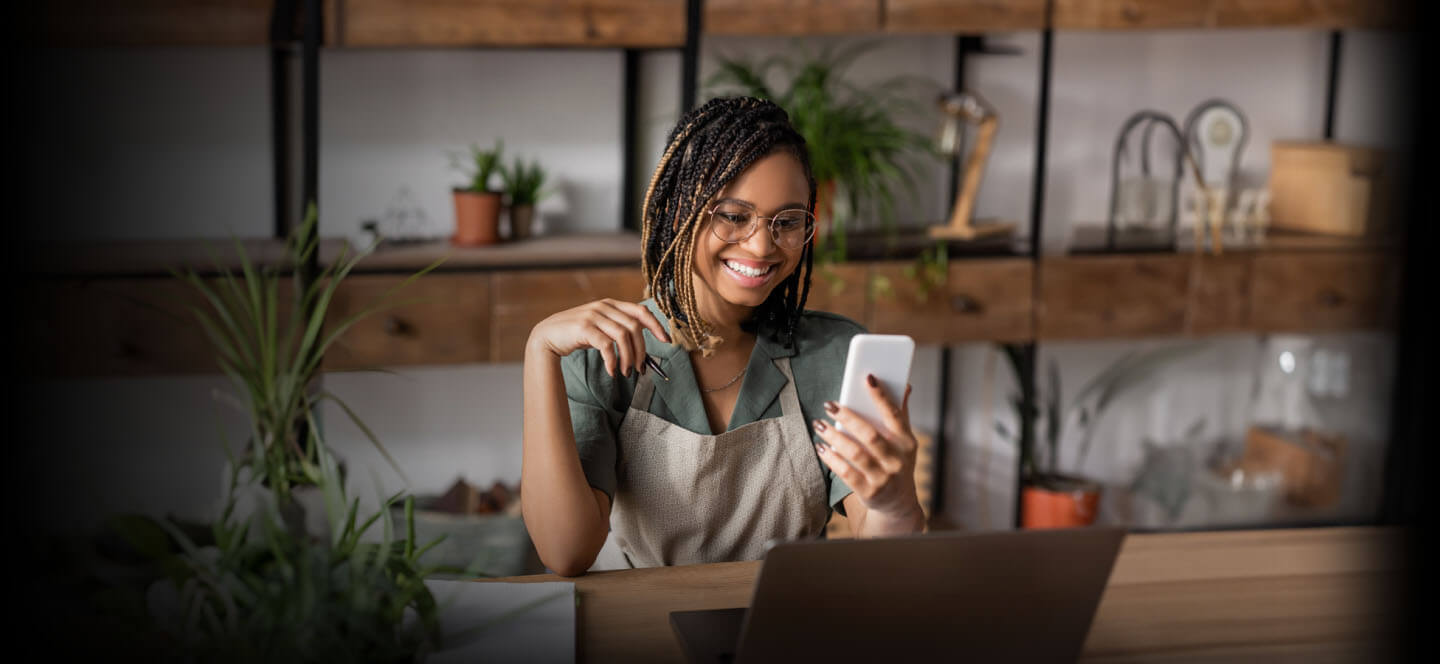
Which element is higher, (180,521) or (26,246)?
(26,246)

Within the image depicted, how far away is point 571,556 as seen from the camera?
116 cm

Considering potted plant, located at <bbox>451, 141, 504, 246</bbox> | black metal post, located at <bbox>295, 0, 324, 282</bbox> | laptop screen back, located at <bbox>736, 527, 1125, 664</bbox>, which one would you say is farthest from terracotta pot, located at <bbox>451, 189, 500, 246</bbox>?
laptop screen back, located at <bbox>736, 527, 1125, 664</bbox>

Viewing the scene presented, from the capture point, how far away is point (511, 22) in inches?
93.1

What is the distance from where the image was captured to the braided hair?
4.11ft

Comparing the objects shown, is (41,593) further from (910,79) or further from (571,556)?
(910,79)

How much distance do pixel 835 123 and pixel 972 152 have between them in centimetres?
44

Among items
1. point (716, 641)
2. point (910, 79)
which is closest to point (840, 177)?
point (910, 79)

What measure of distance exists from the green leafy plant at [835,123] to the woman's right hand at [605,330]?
1283 millimetres

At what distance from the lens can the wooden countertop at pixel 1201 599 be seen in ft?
3.29

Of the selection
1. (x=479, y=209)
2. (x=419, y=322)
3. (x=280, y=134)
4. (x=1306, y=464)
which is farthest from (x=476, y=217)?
(x=1306, y=464)

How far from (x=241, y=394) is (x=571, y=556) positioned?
345 mm

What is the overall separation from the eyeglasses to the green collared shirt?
0.14 metres

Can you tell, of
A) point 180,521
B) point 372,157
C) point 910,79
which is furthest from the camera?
point 910,79

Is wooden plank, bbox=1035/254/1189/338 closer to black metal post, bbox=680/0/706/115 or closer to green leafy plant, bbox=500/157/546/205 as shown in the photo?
black metal post, bbox=680/0/706/115
